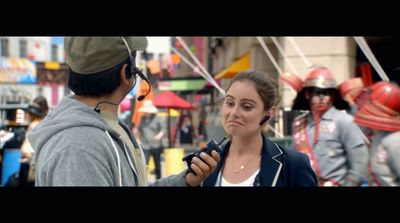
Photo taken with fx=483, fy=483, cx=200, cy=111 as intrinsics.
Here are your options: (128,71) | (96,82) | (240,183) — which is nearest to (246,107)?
(240,183)

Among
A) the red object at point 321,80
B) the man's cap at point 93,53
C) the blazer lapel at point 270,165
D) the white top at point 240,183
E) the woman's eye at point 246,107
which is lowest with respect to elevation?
the white top at point 240,183

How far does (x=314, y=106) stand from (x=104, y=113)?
9.32ft

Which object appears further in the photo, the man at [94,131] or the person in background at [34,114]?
the person in background at [34,114]

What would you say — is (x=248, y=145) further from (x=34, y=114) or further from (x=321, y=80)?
(x=34, y=114)

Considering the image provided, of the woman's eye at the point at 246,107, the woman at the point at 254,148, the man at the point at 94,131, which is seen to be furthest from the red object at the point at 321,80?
the man at the point at 94,131

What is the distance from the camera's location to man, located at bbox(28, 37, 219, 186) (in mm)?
1415

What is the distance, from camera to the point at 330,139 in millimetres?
3893

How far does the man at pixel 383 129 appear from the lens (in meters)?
3.25

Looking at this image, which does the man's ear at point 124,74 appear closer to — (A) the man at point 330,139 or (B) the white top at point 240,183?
(B) the white top at point 240,183

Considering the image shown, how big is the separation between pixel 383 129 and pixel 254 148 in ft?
4.93

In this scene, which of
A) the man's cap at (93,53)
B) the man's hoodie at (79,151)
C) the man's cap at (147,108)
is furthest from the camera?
the man's cap at (147,108)

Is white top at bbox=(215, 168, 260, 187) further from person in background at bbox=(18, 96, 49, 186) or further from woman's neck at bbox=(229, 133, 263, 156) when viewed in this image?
person in background at bbox=(18, 96, 49, 186)

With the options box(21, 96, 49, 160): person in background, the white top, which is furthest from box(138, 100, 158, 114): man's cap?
the white top
